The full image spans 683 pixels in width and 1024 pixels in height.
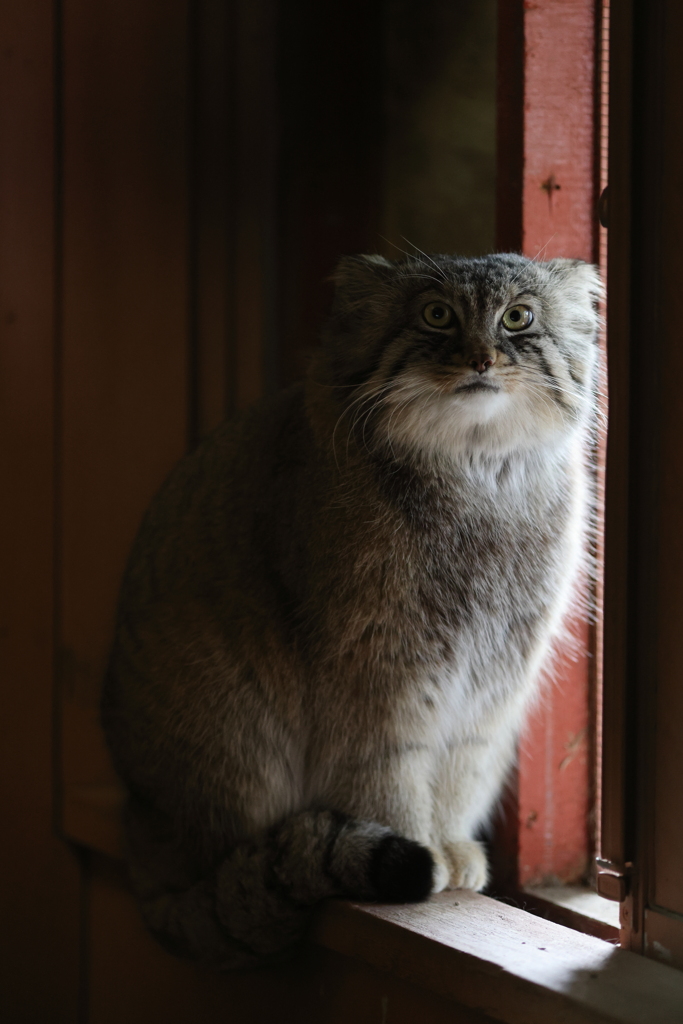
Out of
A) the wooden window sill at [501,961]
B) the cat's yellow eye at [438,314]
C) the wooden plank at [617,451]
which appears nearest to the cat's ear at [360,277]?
the cat's yellow eye at [438,314]

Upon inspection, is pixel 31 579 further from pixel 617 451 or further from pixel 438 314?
pixel 617 451

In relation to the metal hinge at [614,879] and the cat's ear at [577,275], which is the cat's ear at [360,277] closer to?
the cat's ear at [577,275]

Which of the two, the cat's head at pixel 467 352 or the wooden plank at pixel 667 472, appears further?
the cat's head at pixel 467 352

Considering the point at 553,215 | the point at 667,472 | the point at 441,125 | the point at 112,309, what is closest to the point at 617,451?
the point at 667,472

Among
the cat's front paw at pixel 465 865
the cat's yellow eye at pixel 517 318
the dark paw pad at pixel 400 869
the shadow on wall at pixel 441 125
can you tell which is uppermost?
the shadow on wall at pixel 441 125

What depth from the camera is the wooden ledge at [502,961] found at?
40.1 inches

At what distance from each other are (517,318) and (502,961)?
2.65ft

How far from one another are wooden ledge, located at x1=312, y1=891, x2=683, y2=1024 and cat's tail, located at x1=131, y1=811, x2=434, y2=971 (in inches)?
1.6

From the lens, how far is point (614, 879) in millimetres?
1170

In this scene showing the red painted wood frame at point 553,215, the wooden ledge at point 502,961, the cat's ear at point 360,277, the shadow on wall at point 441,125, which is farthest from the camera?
the shadow on wall at point 441,125

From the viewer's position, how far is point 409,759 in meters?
1.37

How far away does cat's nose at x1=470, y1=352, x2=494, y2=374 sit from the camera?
1.21 m

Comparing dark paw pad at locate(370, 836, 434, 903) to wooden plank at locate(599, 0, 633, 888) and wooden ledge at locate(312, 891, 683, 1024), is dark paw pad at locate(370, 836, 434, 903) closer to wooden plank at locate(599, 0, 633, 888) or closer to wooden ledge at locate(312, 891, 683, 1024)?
wooden ledge at locate(312, 891, 683, 1024)

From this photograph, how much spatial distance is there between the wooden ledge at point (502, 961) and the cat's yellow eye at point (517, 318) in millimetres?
790
